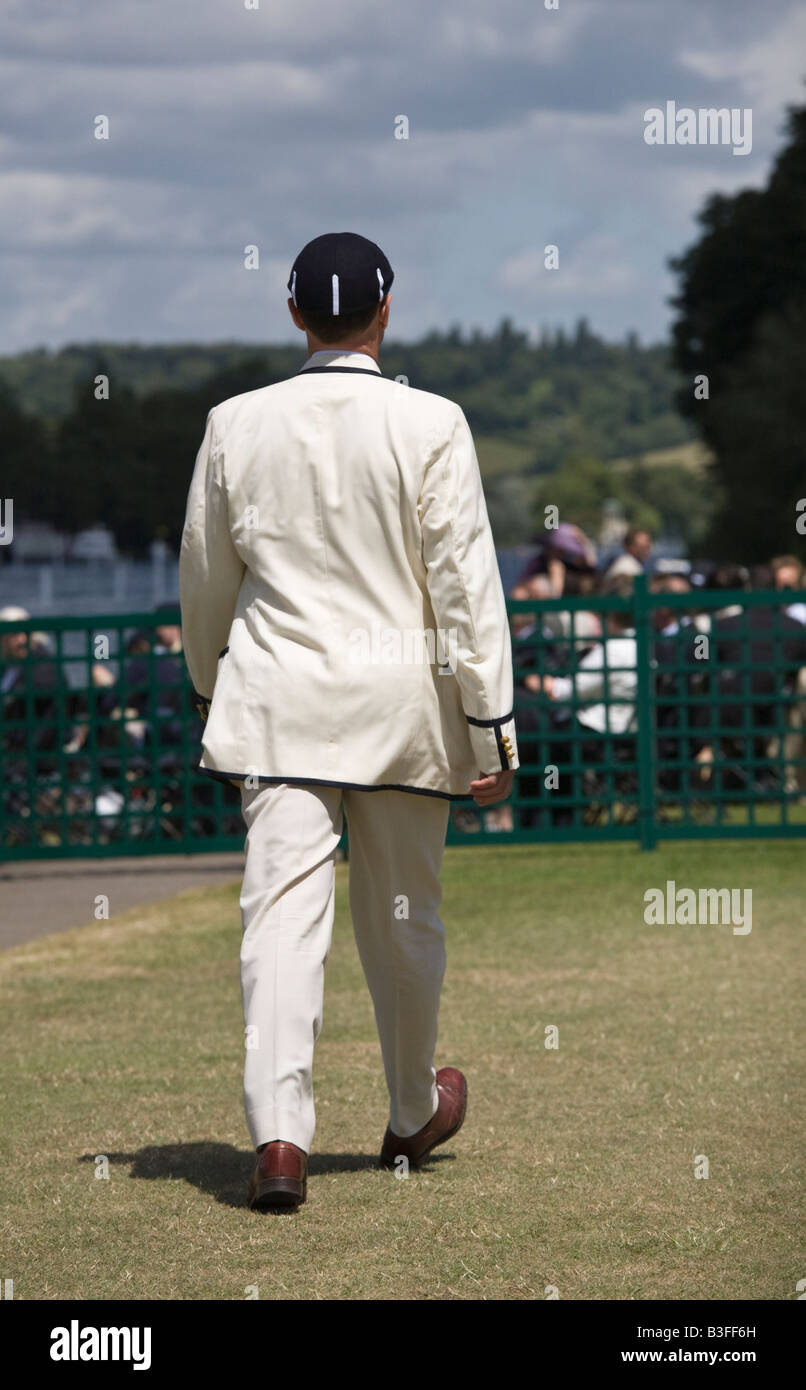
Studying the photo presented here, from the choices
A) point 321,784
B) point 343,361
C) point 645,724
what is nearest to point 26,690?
point 645,724

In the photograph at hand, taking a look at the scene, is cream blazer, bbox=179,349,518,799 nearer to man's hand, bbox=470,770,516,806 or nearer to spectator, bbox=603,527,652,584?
man's hand, bbox=470,770,516,806

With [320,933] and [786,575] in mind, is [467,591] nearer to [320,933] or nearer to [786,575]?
[320,933]

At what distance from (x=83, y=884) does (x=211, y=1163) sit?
709 centimetres

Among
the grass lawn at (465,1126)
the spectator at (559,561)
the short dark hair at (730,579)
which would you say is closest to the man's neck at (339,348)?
the grass lawn at (465,1126)

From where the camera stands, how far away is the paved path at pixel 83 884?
10.3 m

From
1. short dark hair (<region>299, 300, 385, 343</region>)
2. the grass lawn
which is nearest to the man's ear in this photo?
short dark hair (<region>299, 300, 385, 343</region>)

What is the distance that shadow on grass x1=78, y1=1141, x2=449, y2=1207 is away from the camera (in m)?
4.83

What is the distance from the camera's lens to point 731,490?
4966cm

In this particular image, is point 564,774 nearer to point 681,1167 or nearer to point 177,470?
point 681,1167

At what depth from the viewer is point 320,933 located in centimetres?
454

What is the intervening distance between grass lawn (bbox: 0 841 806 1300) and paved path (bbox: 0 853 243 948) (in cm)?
76

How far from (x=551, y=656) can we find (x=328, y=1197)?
8062 mm
